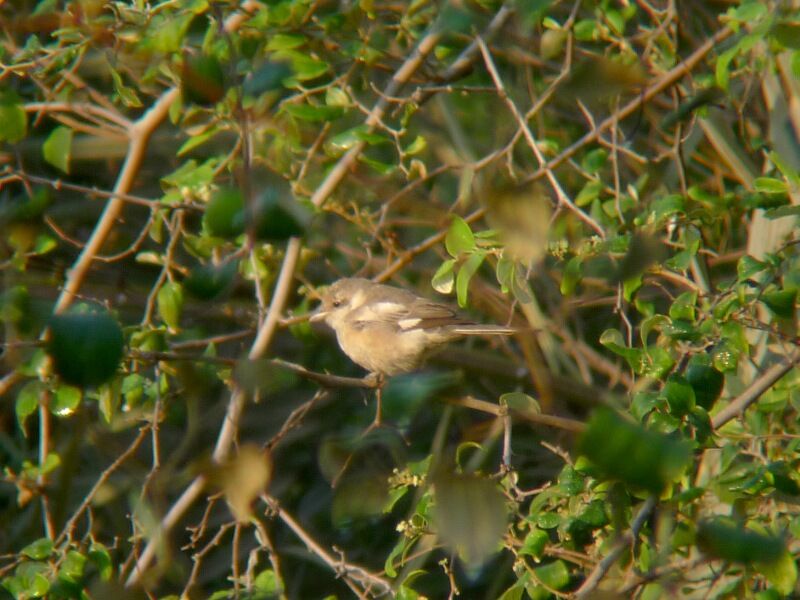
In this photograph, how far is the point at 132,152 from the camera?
13.6 ft

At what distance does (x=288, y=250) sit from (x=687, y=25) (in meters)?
2.31

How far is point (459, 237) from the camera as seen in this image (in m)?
2.77

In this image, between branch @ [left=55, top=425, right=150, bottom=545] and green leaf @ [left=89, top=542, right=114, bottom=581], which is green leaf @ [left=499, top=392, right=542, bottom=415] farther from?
green leaf @ [left=89, top=542, right=114, bottom=581]

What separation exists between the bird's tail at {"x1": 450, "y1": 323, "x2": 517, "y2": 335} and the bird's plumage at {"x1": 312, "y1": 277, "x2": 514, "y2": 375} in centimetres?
6

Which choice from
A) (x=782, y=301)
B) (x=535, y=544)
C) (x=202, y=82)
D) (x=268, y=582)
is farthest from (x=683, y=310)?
(x=202, y=82)

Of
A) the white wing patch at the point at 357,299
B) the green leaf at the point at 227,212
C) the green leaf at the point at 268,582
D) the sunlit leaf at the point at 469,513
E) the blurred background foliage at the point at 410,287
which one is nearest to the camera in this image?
the sunlit leaf at the point at 469,513

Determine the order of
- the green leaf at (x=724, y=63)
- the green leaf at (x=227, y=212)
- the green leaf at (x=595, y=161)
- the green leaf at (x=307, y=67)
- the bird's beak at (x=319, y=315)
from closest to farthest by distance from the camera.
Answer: the green leaf at (x=227, y=212) < the green leaf at (x=724, y=63) < the green leaf at (x=307, y=67) < the green leaf at (x=595, y=161) < the bird's beak at (x=319, y=315)

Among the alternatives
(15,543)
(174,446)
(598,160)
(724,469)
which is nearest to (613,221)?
(598,160)

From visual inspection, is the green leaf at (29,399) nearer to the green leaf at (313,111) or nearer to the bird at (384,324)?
the green leaf at (313,111)

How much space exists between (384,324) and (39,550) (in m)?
1.91

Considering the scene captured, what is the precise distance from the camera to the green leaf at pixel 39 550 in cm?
295

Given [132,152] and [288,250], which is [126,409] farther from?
[132,152]

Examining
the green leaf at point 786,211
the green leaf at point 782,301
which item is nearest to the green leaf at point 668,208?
the green leaf at point 786,211

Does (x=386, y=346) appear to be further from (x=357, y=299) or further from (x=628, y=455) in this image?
(x=628, y=455)
